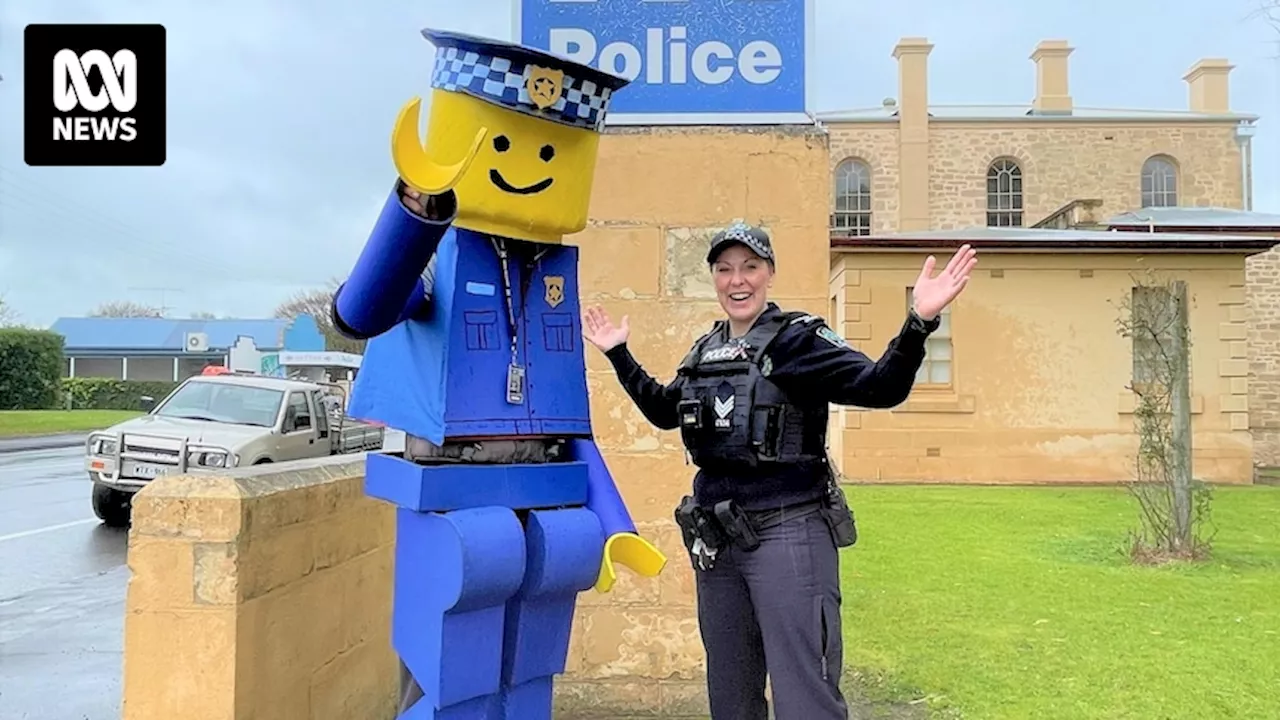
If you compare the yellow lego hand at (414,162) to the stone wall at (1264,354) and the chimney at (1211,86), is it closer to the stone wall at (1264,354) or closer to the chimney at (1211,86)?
the stone wall at (1264,354)

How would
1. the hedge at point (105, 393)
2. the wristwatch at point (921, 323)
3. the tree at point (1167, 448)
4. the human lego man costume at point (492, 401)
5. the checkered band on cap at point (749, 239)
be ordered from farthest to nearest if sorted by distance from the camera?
1. the hedge at point (105, 393)
2. the tree at point (1167, 448)
3. the checkered band on cap at point (749, 239)
4. the human lego man costume at point (492, 401)
5. the wristwatch at point (921, 323)

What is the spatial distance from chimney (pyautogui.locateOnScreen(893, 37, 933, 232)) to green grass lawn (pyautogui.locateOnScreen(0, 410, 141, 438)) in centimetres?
2242

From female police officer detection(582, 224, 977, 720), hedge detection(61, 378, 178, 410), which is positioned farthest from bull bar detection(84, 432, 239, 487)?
hedge detection(61, 378, 178, 410)

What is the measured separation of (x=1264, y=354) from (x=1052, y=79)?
38.3ft

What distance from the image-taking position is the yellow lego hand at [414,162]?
226cm

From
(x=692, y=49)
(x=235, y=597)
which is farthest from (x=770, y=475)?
(x=692, y=49)

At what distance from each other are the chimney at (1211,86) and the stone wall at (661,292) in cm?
3019

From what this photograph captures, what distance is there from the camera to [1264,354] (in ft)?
67.4

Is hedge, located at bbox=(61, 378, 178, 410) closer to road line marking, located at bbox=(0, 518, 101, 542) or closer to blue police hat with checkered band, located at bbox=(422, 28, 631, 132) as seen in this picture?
road line marking, located at bbox=(0, 518, 101, 542)

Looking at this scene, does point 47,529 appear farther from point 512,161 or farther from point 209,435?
point 512,161

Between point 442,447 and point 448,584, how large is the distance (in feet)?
1.26

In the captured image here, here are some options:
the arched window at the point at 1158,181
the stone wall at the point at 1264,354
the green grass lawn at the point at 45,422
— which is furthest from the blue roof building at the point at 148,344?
the stone wall at the point at 1264,354

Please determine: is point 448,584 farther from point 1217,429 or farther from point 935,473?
point 1217,429

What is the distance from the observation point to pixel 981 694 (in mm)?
4773
